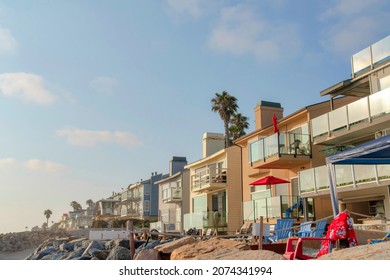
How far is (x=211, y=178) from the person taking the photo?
30.7 metres

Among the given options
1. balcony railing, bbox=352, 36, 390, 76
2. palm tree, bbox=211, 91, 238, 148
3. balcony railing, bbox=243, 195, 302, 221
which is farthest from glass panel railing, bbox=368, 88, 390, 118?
palm tree, bbox=211, 91, 238, 148

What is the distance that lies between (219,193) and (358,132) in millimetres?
15506

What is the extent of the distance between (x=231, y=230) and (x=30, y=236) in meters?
29.2

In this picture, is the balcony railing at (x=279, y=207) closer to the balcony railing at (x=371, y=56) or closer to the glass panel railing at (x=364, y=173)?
the glass panel railing at (x=364, y=173)

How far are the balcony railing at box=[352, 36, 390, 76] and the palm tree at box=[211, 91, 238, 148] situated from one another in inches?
970

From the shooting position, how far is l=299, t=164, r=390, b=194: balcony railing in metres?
15.5

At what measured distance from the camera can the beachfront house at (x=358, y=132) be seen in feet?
53.5

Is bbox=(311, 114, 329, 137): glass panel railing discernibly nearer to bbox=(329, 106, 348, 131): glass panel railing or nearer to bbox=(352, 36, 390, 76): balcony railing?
bbox=(329, 106, 348, 131): glass panel railing

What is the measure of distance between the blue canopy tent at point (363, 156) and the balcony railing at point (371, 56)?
6755mm

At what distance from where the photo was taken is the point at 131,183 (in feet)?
208

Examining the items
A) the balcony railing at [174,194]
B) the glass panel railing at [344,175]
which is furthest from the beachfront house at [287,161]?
the balcony railing at [174,194]

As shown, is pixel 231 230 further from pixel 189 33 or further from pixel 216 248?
pixel 216 248
